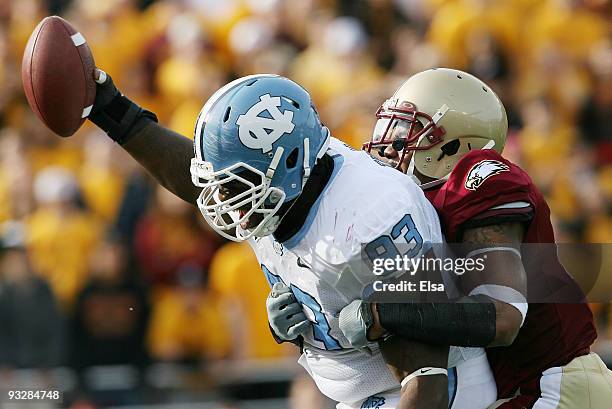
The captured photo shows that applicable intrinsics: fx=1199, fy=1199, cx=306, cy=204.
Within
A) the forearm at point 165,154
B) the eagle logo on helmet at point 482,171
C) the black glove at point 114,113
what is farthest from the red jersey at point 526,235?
the black glove at point 114,113

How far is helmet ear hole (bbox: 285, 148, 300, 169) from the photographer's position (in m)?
3.47

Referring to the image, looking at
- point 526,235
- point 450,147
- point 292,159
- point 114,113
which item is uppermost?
point 114,113

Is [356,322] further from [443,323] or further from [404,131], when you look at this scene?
[404,131]

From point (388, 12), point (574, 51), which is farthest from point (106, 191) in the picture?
point (574, 51)

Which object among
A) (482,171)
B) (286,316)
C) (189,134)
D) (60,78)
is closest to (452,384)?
(286,316)

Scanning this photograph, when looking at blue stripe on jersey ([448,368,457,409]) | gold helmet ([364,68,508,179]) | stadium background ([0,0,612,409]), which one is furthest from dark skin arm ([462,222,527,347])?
stadium background ([0,0,612,409])

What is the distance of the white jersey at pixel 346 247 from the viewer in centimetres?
342

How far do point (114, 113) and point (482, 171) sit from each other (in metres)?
1.31

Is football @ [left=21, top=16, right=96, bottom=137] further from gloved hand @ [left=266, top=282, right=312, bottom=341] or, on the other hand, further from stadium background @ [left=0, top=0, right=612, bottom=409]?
stadium background @ [left=0, top=0, right=612, bottom=409]

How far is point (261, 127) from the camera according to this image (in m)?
3.45

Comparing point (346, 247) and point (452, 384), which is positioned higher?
point (346, 247)

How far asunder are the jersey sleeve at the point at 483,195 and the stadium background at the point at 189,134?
2.98 m

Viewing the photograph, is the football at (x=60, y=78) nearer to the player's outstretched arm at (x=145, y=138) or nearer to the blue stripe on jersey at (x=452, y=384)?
the player's outstretched arm at (x=145, y=138)

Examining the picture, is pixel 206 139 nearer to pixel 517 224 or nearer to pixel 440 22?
pixel 517 224
